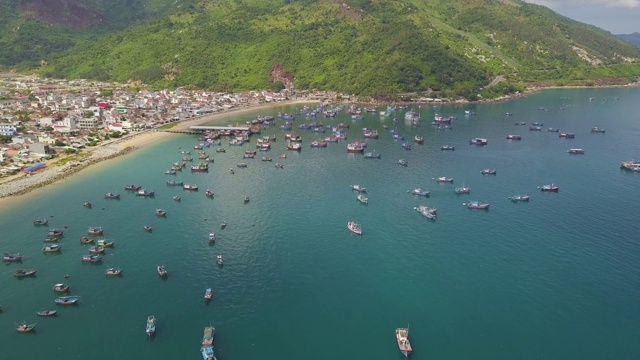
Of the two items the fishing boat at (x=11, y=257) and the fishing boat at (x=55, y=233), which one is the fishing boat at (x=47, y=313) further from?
the fishing boat at (x=55, y=233)

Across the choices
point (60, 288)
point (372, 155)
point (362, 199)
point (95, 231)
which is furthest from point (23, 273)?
point (372, 155)

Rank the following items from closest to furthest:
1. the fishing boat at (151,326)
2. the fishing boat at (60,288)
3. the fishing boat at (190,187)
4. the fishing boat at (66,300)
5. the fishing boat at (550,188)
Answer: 1. the fishing boat at (151,326)
2. the fishing boat at (66,300)
3. the fishing boat at (60,288)
4. the fishing boat at (550,188)
5. the fishing boat at (190,187)

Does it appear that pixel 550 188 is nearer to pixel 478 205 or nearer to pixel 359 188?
pixel 478 205

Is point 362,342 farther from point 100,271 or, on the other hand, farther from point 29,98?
point 29,98

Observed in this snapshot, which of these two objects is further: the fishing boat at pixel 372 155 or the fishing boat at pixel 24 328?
the fishing boat at pixel 372 155

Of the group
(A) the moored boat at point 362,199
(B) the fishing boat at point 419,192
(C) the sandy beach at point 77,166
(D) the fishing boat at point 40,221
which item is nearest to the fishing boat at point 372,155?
(B) the fishing boat at point 419,192

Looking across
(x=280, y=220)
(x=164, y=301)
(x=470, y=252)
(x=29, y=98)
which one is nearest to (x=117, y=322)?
(x=164, y=301)

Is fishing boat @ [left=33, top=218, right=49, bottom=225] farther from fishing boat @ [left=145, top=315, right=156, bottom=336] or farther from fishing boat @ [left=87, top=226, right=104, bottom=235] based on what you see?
fishing boat @ [left=145, top=315, right=156, bottom=336]
